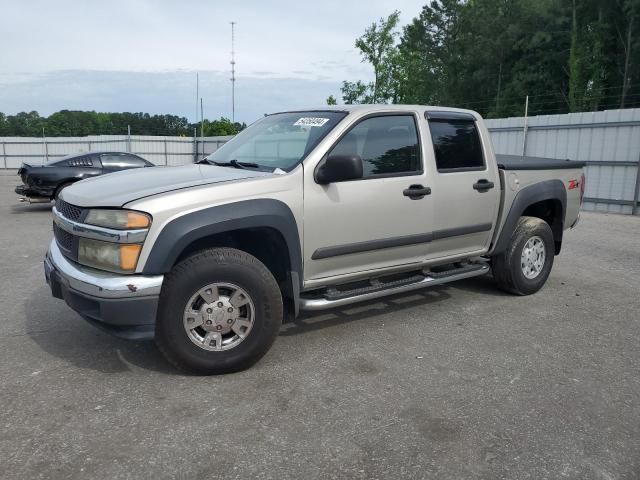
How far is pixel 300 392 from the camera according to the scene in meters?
3.39

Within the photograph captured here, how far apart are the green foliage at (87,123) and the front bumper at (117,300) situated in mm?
61652

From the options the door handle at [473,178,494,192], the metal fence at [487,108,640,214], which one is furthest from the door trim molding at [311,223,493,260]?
the metal fence at [487,108,640,214]

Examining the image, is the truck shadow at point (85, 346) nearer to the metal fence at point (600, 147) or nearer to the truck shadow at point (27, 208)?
the truck shadow at point (27, 208)

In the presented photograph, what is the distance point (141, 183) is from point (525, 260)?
384 cm

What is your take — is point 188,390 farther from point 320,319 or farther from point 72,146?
point 72,146

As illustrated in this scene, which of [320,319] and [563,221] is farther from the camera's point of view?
[563,221]

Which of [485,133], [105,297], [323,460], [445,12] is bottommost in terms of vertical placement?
[323,460]

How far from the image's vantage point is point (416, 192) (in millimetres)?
4410

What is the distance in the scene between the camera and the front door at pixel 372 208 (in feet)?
12.9

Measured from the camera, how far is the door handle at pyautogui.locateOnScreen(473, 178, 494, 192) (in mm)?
4890

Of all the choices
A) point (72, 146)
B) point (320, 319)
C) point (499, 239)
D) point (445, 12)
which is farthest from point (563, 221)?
point (445, 12)

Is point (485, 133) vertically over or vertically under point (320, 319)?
over

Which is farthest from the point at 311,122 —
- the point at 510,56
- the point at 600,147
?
the point at 510,56

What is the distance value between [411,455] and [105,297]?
76.6 inches
